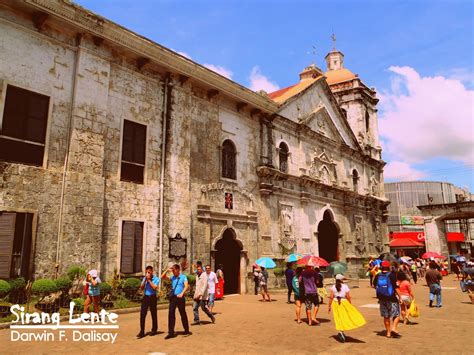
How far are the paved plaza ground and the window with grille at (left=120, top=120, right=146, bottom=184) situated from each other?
4.85m

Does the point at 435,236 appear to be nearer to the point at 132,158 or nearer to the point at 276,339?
the point at 132,158

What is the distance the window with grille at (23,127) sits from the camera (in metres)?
10.8

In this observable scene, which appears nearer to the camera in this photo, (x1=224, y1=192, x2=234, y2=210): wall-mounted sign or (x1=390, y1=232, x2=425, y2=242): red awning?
(x1=224, y1=192, x2=234, y2=210): wall-mounted sign

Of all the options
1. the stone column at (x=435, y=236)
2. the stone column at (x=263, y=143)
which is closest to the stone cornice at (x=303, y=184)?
the stone column at (x=263, y=143)

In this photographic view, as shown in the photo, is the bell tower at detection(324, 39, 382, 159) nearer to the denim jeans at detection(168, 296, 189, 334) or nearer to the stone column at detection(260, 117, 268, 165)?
the stone column at detection(260, 117, 268, 165)

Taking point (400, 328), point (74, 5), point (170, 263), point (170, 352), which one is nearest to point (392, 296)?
point (400, 328)

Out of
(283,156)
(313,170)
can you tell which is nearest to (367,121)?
(313,170)

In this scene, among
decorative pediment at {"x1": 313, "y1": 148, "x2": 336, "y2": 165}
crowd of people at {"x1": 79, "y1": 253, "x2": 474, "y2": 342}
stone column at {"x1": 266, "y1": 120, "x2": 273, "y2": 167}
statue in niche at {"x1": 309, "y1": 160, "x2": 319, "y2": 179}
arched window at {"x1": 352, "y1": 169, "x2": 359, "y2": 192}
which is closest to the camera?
crowd of people at {"x1": 79, "y1": 253, "x2": 474, "y2": 342}

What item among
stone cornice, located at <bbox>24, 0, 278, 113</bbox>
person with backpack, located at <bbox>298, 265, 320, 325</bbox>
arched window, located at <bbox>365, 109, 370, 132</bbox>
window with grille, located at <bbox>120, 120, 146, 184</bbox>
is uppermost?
arched window, located at <bbox>365, 109, 370, 132</bbox>

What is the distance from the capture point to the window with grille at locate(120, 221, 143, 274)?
41.8ft

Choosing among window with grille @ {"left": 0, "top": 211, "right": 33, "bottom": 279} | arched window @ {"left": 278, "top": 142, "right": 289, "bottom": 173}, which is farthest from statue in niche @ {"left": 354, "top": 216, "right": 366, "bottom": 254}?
window with grille @ {"left": 0, "top": 211, "right": 33, "bottom": 279}

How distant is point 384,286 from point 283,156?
13.3m

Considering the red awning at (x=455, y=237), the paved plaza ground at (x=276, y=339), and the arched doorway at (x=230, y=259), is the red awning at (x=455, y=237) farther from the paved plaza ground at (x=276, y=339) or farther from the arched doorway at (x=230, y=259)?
the paved plaza ground at (x=276, y=339)

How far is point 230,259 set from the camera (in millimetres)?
17172
